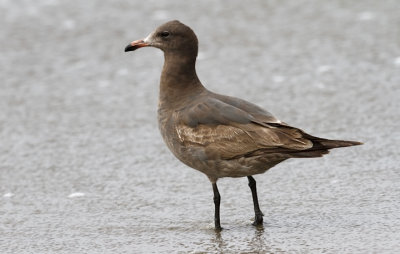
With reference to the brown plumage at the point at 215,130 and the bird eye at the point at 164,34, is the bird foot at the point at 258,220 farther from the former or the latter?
the bird eye at the point at 164,34

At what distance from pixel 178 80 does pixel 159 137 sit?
150 centimetres

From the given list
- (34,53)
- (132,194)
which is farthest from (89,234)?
(34,53)

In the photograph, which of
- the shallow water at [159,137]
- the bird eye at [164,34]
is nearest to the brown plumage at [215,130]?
the bird eye at [164,34]

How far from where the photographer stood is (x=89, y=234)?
16.2 feet

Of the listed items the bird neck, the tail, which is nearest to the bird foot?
the tail

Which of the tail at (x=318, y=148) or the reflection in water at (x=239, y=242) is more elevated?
the tail at (x=318, y=148)

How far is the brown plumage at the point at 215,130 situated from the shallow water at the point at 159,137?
419mm

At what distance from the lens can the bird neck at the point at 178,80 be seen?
5.36 metres

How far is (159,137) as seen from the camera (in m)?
6.85

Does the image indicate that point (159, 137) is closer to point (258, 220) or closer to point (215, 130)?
point (215, 130)

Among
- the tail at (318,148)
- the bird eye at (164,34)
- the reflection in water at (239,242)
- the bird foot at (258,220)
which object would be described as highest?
the bird eye at (164,34)

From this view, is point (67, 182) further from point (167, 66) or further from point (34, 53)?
point (34, 53)

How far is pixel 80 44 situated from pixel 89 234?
176 inches

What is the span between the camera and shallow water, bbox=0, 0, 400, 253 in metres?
4.88
